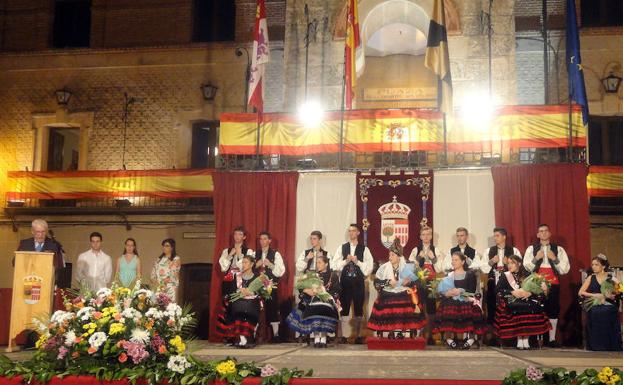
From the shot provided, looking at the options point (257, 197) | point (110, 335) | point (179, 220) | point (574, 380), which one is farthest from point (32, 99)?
point (574, 380)

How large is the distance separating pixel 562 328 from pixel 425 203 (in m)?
2.76

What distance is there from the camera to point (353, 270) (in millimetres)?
10344

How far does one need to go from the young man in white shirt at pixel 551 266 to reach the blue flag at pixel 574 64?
2.42 meters

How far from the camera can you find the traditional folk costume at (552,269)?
9.77 metres

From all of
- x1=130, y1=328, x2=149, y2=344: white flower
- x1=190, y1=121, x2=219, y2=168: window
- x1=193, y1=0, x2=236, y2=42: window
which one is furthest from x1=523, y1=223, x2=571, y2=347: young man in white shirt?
x1=193, y1=0, x2=236, y2=42: window

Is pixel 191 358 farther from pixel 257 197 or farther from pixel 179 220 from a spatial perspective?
pixel 179 220

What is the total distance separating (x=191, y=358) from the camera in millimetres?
6363

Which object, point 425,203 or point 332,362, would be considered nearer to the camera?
point 332,362

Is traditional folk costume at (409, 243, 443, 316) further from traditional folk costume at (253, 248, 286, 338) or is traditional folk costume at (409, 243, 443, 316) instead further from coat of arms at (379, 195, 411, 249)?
traditional folk costume at (253, 248, 286, 338)

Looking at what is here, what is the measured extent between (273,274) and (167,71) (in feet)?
23.2

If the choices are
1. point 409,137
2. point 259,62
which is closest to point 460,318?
point 409,137

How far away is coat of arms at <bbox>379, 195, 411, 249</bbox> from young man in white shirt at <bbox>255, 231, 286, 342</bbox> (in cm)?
172

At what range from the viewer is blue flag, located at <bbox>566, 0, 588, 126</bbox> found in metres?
11.1

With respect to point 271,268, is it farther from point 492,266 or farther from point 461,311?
point 492,266
